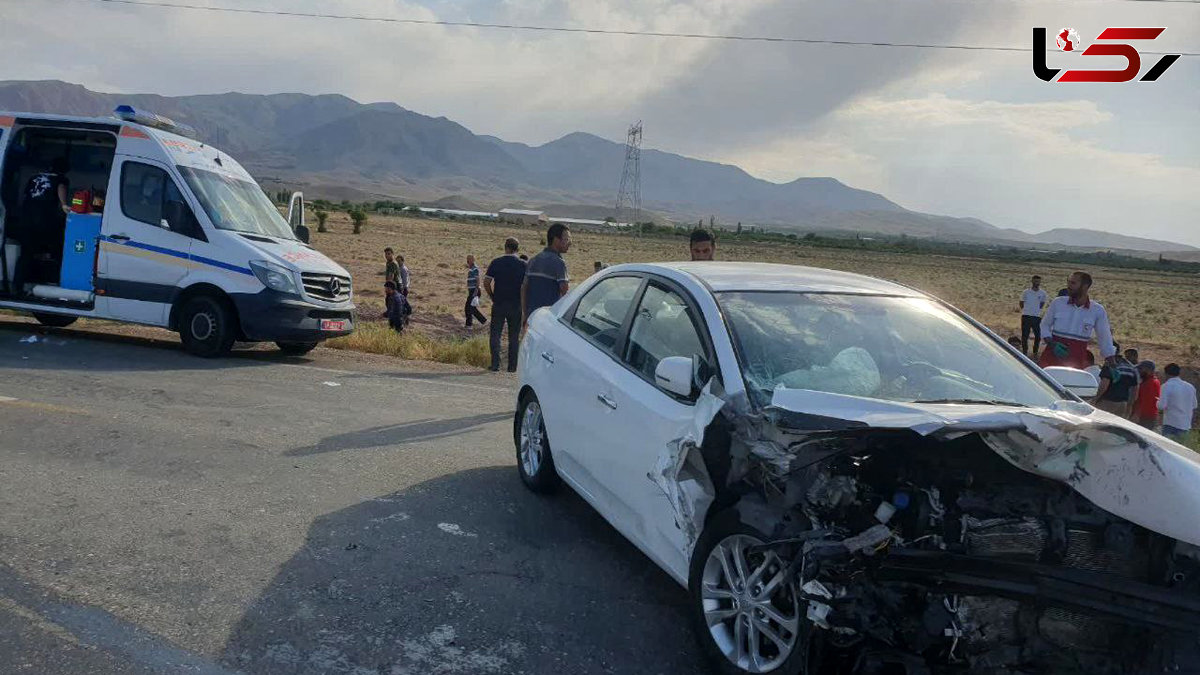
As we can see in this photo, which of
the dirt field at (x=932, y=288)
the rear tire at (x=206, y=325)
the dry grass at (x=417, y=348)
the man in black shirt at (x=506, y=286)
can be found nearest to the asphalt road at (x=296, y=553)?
the rear tire at (x=206, y=325)

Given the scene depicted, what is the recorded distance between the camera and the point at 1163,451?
3.03 metres

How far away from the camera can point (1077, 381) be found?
4438mm

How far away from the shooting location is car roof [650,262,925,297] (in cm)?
448

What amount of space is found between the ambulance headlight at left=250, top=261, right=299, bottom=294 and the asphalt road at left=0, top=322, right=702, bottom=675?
280 centimetres

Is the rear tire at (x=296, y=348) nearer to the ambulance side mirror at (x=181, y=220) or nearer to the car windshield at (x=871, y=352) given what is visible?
the ambulance side mirror at (x=181, y=220)

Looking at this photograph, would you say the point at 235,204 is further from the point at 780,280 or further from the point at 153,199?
the point at 780,280

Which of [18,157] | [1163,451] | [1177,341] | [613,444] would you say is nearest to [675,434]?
[613,444]

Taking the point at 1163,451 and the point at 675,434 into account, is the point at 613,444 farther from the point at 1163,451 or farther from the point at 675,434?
the point at 1163,451

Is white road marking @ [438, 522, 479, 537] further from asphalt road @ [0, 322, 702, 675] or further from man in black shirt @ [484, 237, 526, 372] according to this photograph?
man in black shirt @ [484, 237, 526, 372]

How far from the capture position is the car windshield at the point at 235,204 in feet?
35.4

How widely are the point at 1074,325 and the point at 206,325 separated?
9653mm

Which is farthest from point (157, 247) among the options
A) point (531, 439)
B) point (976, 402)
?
point (976, 402)

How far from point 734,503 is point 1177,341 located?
3130cm

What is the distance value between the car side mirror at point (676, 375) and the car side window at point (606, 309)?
1.02 metres
